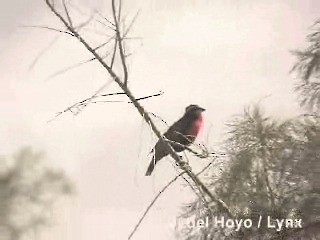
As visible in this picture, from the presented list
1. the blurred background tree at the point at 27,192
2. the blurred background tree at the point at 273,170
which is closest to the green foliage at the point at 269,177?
the blurred background tree at the point at 273,170

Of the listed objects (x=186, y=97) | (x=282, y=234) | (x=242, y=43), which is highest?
(x=242, y=43)

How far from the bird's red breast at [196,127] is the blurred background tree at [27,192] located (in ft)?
0.92

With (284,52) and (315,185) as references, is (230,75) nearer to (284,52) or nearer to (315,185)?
(284,52)

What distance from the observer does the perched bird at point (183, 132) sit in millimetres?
787

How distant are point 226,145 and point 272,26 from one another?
0.30m

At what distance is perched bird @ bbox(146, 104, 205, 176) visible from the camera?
0.79 meters

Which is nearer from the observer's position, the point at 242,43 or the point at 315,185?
the point at 315,185

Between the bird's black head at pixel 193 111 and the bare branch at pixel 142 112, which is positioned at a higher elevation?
the bird's black head at pixel 193 111

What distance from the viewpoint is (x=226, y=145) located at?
1041 mm

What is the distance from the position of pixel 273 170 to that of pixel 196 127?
155 mm

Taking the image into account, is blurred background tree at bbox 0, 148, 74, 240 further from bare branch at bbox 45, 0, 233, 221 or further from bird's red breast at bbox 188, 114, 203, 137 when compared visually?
bare branch at bbox 45, 0, 233, 221

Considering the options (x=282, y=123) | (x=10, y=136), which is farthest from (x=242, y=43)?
(x=10, y=136)

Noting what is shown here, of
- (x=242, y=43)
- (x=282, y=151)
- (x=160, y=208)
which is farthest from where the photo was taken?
(x=242, y=43)

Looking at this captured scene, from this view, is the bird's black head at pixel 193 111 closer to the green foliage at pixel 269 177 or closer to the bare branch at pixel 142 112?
the green foliage at pixel 269 177
